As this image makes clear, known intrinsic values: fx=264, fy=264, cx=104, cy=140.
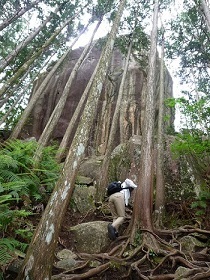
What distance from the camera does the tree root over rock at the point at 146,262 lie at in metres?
4.54

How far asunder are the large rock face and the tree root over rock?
11.5 m

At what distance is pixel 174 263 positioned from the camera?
504 cm

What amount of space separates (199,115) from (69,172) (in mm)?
7356

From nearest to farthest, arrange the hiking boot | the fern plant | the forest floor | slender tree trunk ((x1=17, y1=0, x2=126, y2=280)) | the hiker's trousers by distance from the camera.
Result: slender tree trunk ((x1=17, y1=0, x2=126, y2=280)) < the fern plant < the forest floor < the hiking boot < the hiker's trousers

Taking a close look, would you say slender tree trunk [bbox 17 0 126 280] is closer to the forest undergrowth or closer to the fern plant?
the fern plant

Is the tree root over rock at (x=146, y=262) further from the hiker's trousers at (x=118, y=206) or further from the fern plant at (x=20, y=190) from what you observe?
the fern plant at (x=20, y=190)

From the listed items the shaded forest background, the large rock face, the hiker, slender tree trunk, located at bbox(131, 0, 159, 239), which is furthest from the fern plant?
the large rock face

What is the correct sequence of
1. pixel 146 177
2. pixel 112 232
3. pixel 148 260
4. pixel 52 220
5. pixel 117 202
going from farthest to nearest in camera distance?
pixel 146 177, pixel 117 202, pixel 112 232, pixel 148 260, pixel 52 220

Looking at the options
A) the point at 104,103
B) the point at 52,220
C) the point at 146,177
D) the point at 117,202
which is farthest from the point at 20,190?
the point at 104,103

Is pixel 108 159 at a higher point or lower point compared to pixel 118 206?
higher

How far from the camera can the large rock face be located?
59.1ft

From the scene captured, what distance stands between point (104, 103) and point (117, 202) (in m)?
14.1

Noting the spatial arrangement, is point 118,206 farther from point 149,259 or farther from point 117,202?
point 149,259

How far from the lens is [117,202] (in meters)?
6.34
